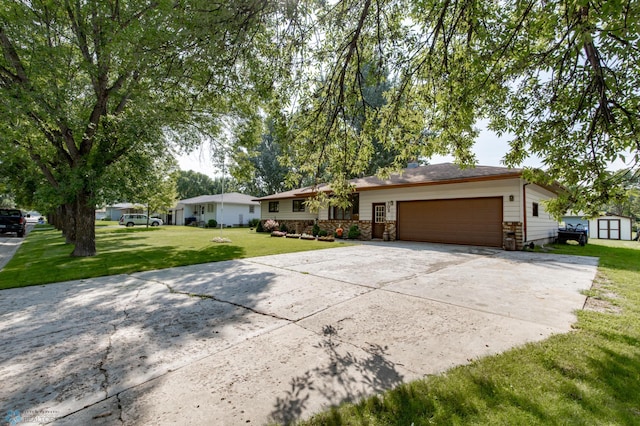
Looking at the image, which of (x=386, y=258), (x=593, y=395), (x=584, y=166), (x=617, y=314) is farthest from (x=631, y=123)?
(x=386, y=258)

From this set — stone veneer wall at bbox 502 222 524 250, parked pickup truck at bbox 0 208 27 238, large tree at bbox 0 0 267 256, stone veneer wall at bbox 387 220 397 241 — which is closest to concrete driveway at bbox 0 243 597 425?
large tree at bbox 0 0 267 256

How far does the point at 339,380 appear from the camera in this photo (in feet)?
7.88

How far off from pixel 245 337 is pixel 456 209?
473 inches

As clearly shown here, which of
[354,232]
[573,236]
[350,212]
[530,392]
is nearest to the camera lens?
[530,392]

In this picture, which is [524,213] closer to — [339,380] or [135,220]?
[339,380]

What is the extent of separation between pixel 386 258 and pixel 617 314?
537cm

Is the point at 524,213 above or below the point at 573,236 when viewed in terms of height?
above

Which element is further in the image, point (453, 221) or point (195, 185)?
point (195, 185)

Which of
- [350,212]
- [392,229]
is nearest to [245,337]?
[392,229]

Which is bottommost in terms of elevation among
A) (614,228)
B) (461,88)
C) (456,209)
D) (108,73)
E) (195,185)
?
(614,228)

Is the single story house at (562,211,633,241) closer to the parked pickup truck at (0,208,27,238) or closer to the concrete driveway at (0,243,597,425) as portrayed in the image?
the concrete driveway at (0,243,597,425)

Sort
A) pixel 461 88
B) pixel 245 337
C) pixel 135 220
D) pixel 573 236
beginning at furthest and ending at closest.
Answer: pixel 135 220 → pixel 573 236 → pixel 461 88 → pixel 245 337

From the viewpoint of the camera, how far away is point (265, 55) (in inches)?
194

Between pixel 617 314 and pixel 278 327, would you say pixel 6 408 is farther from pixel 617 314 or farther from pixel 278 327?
pixel 617 314
